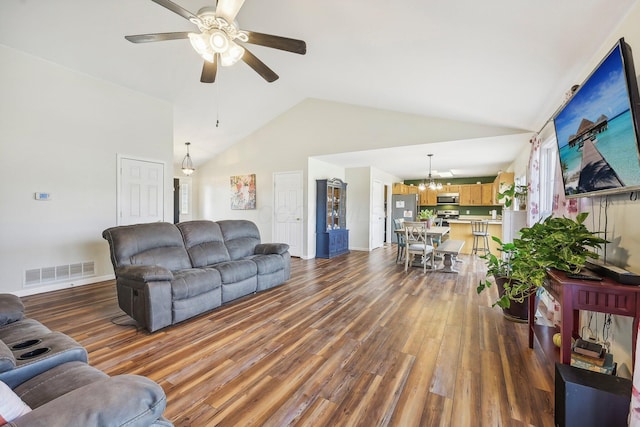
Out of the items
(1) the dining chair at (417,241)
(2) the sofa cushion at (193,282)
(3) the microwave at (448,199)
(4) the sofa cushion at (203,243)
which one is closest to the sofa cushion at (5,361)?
(2) the sofa cushion at (193,282)

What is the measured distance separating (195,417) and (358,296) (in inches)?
97.0

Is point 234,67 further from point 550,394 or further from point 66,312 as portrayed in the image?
point 550,394

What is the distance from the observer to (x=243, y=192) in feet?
23.6

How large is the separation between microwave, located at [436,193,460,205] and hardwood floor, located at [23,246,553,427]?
244 inches

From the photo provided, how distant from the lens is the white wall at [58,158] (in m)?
3.53

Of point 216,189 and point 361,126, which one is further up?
point 361,126

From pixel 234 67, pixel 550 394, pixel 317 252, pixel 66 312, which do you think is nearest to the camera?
pixel 550 394

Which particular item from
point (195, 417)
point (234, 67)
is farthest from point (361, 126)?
point (195, 417)

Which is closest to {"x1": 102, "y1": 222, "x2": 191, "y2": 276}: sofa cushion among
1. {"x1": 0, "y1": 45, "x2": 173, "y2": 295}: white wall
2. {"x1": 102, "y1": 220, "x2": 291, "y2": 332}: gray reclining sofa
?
{"x1": 102, "y1": 220, "x2": 291, "y2": 332}: gray reclining sofa

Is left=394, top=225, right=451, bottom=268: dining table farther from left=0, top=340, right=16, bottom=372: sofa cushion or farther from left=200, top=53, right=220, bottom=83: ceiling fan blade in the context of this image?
left=0, top=340, right=16, bottom=372: sofa cushion

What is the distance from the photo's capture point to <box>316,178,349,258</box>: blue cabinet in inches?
250

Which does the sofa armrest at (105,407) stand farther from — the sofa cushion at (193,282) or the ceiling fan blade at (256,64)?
the ceiling fan blade at (256,64)

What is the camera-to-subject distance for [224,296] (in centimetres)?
327

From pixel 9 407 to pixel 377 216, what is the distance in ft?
25.5
